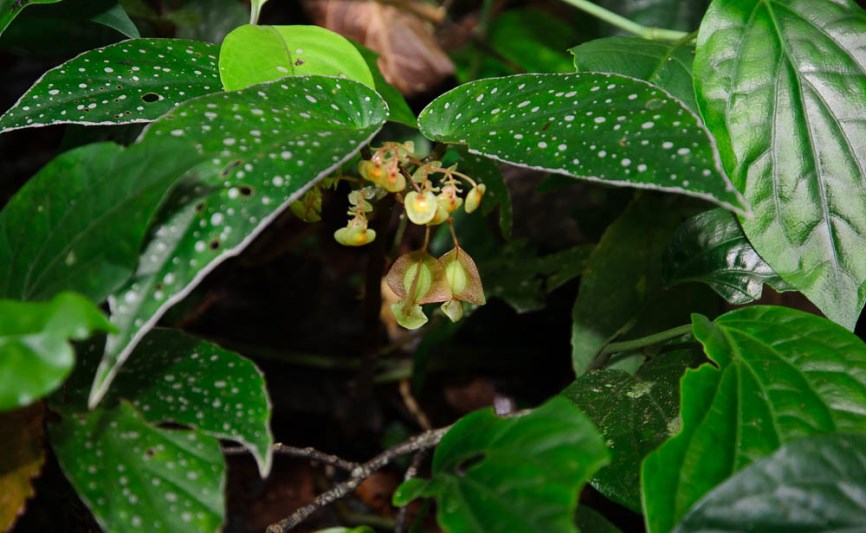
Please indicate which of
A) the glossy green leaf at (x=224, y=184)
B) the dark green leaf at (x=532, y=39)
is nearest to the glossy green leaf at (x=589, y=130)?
the glossy green leaf at (x=224, y=184)

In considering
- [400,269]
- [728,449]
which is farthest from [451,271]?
[728,449]

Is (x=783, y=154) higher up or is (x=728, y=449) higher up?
(x=783, y=154)

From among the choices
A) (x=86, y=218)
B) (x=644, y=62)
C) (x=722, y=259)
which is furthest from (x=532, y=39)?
(x=86, y=218)

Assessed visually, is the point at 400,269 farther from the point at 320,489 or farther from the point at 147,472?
the point at 320,489

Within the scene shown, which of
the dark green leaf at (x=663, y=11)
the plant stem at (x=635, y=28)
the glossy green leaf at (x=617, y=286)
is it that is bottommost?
the glossy green leaf at (x=617, y=286)

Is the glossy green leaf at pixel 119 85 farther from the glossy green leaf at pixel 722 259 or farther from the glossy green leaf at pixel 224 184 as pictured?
the glossy green leaf at pixel 722 259
